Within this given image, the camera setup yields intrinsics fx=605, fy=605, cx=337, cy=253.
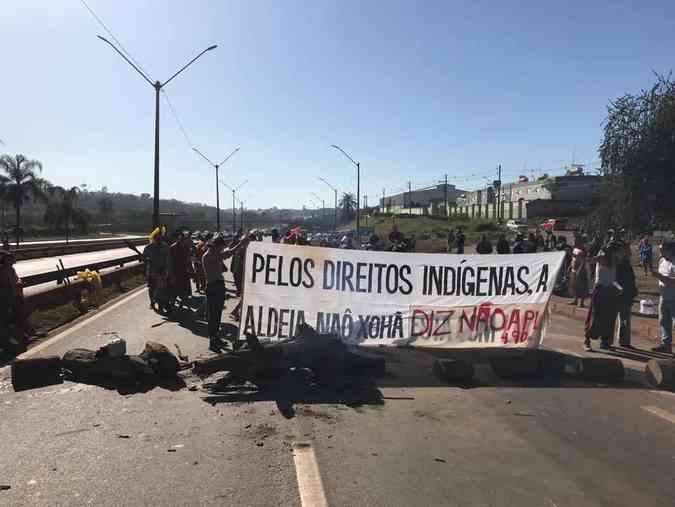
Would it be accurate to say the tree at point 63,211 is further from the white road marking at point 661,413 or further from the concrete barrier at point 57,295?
the white road marking at point 661,413

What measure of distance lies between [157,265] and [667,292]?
32.7 ft

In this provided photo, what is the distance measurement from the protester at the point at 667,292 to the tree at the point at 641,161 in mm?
7617

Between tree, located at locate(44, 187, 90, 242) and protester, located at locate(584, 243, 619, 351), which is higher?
tree, located at locate(44, 187, 90, 242)

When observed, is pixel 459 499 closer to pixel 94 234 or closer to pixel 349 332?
pixel 349 332

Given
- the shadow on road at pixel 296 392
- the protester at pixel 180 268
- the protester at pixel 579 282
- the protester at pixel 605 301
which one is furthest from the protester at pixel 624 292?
the protester at pixel 180 268

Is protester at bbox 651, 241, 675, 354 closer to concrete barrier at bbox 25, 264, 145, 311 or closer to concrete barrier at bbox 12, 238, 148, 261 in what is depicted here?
concrete barrier at bbox 25, 264, 145, 311

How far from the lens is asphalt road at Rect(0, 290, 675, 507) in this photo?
Answer: 417 centimetres

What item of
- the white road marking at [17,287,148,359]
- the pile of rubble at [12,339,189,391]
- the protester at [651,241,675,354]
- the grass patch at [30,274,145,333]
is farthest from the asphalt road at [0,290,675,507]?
the grass patch at [30,274,145,333]

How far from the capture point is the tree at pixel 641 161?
1585cm

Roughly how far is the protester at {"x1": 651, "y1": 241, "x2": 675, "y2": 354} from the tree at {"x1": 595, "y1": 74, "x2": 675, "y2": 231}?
7.62m

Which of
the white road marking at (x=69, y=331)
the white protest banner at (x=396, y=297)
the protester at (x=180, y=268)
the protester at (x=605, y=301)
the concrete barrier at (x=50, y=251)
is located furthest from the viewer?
the concrete barrier at (x=50, y=251)

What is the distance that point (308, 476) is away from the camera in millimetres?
4418

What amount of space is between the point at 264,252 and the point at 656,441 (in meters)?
5.44

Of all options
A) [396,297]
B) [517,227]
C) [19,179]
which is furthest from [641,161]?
[19,179]
